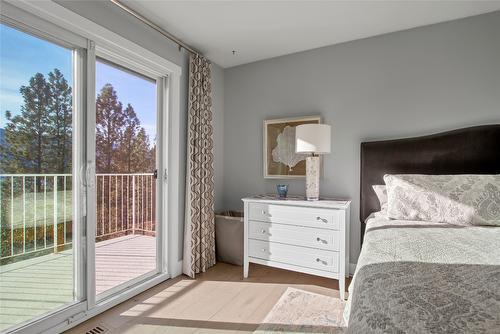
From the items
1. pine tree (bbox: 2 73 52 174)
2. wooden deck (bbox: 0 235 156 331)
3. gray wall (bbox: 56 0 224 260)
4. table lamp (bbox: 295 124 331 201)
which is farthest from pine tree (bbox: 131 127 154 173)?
table lamp (bbox: 295 124 331 201)

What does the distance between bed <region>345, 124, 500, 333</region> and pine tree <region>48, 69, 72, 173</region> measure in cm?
201

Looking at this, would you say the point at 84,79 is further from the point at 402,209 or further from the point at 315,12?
the point at 402,209

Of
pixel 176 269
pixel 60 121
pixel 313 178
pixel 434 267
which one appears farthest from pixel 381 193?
pixel 60 121

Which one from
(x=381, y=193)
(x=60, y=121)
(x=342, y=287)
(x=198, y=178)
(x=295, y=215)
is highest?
(x=60, y=121)

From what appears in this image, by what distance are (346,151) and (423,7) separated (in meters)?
1.35

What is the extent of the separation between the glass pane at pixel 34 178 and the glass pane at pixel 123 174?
31 cm

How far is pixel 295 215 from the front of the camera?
2400 millimetres

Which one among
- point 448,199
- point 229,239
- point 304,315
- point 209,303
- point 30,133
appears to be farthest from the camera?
point 229,239

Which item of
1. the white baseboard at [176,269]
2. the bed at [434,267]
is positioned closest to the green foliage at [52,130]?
the white baseboard at [176,269]

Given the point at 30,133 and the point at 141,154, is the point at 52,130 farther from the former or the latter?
the point at 141,154

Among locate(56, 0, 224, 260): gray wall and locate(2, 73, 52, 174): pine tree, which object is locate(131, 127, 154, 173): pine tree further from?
locate(2, 73, 52, 174): pine tree

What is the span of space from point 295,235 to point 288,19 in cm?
194

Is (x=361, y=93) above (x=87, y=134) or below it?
above

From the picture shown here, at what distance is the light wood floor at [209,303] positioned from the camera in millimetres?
1819
